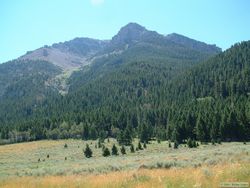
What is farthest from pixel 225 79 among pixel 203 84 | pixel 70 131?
pixel 70 131

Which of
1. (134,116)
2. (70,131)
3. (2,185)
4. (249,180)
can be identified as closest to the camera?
(249,180)

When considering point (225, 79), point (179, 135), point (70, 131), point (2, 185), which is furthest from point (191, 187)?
point (225, 79)

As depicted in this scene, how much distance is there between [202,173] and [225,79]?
178 metres

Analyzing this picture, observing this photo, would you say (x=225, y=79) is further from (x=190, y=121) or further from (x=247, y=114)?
(x=247, y=114)

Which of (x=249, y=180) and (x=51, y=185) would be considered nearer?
(x=249, y=180)

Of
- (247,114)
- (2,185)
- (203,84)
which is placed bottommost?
(2,185)

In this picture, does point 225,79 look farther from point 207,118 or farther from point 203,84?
point 207,118

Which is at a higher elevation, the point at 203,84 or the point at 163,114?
the point at 203,84

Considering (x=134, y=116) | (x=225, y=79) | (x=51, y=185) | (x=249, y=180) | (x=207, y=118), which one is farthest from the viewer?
(x=225, y=79)

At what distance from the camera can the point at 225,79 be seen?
188125mm

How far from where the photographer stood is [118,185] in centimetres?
1638

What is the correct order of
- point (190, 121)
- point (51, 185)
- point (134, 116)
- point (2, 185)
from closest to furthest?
1. point (51, 185)
2. point (2, 185)
3. point (190, 121)
4. point (134, 116)

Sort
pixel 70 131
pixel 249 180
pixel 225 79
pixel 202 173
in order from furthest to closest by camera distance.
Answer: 1. pixel 225 79
2. pixel 70 131
3. pixel 202 173
4. pixel 249 180

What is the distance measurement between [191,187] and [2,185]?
35.9 feet
